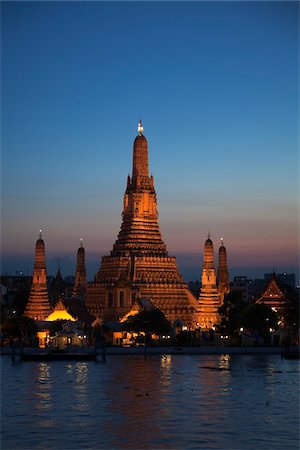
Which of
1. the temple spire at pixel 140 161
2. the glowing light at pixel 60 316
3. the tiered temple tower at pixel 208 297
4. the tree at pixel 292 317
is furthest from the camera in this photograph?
the temple spire at pixel 140 161

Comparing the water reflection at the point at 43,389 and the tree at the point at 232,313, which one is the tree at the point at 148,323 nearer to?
the tree at the point at 232,313

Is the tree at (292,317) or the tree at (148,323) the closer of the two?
the tree at (148,323)

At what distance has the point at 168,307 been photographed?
84.1 metres

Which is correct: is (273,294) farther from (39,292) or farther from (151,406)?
(151,406)

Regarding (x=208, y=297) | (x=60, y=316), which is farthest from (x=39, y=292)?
(x=208, y=297)

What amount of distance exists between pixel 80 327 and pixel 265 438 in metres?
46.5

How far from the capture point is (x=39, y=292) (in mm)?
85500

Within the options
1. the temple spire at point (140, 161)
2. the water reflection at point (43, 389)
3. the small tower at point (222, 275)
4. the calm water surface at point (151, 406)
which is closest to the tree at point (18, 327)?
the calm water surface at point (151, 406)

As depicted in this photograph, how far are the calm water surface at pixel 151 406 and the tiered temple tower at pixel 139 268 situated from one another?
21891mm

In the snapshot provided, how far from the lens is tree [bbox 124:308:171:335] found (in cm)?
7388

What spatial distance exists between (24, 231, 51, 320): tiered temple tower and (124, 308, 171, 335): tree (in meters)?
11.9

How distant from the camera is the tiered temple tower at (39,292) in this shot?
277 ft

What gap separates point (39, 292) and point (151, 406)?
4599 centimetres

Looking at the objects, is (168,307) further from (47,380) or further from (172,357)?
(47,380)
